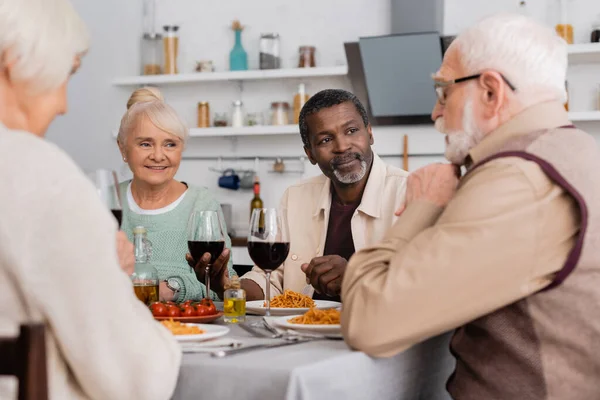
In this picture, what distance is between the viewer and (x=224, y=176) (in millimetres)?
5434

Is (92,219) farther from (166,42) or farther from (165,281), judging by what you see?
(166,42)

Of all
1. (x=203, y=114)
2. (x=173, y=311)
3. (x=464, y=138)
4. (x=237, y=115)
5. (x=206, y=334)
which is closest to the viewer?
(x=206, y=334)

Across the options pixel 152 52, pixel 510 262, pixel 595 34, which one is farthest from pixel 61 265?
pixel 152 52

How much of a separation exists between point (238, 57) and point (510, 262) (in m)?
4.27

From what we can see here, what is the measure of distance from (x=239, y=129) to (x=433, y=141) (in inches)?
50.6

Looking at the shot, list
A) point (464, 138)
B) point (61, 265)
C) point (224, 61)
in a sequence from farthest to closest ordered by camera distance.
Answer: point (224, 61) → point (464, 138) → point (61, 265)

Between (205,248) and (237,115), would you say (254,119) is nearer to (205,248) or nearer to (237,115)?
(237,115)

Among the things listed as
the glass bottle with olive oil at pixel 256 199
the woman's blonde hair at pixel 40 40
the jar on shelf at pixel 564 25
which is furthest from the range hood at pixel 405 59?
the woman's blonde hair at pixel 40 40

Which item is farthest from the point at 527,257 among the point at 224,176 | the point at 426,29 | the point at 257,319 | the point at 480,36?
the point at 224,176

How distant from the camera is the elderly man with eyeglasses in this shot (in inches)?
54.0

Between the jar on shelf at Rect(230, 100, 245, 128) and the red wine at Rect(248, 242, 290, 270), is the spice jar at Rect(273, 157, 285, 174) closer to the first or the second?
the jar on shelf at Rect(230, 100, 245, 128)

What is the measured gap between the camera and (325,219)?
2.82 metres

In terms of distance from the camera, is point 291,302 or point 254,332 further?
point 291,302

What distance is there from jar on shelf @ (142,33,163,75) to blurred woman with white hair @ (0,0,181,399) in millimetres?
4482
